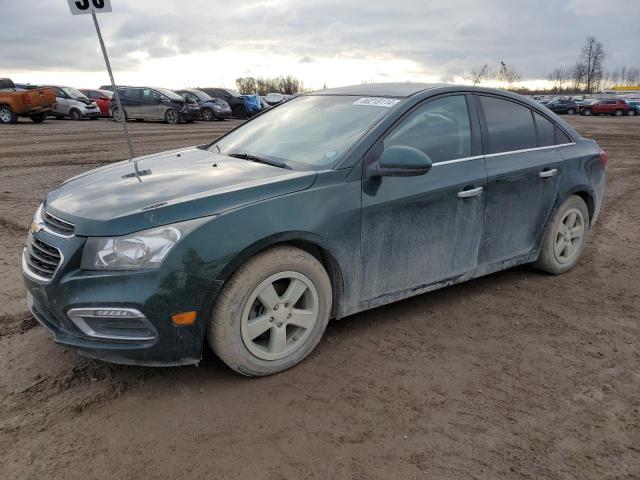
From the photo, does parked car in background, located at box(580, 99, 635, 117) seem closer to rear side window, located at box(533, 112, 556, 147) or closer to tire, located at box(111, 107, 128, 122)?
tire, located at box(111, 107, 128, 122)

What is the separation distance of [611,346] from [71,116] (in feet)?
83.7

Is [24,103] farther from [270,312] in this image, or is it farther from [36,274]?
[270,312]

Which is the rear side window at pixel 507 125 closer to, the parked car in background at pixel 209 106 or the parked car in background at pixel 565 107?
the parked car in background at pixel 209 106

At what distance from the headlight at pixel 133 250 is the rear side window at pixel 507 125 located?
245cm

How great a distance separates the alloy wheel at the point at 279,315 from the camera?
2926 mm

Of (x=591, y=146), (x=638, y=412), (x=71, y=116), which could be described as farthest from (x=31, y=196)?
(x=71, y=116)

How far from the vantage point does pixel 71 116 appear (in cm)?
2448

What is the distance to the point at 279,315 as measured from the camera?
3023mm

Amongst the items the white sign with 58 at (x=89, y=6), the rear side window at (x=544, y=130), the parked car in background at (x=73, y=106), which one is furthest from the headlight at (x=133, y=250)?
the parked car in background at (x=73, y=106)

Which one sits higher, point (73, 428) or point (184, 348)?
point (184, 348)

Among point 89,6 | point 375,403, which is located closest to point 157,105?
point 89,6

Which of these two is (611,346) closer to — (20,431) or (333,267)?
(333,267)

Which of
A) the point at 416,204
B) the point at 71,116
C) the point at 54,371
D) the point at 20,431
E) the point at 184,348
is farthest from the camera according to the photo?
the point at 71,116

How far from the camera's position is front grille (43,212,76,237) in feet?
9.16
